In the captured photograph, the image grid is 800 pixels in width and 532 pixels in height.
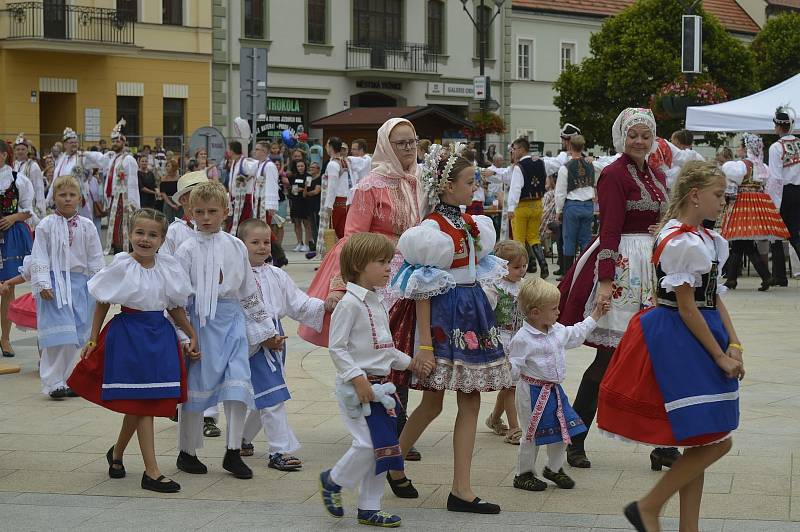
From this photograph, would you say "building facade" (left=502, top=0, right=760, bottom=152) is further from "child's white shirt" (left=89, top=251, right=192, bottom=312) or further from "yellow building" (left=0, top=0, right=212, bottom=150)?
"child's white shirt" (left=89, top=251, right=192, bottom=312)

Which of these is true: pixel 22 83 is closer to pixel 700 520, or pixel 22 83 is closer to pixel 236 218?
pixel 236 218

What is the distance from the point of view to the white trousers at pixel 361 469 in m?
5.99

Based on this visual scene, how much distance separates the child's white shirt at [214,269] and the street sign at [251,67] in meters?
12.7

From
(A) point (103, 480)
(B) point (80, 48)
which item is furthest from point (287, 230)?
(A) point (103, 480)

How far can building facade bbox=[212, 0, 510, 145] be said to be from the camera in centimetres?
4300

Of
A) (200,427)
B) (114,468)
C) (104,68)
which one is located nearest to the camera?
(114,468)

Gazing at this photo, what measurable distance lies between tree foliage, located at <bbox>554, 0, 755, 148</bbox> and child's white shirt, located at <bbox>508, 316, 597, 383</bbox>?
38.3m

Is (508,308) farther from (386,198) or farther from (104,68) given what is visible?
(104,68)

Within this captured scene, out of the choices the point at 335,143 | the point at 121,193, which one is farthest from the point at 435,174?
the point at 121,193

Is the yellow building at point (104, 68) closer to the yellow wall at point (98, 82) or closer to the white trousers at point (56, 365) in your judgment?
the yellow wall at point (98, 82)

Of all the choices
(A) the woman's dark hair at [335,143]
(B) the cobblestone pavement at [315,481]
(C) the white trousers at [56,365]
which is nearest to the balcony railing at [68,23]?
(A) the woman's dark hair at [335,143]

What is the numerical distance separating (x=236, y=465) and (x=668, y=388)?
8.46ft

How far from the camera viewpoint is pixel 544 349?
6.85 m

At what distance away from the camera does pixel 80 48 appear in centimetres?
3800
